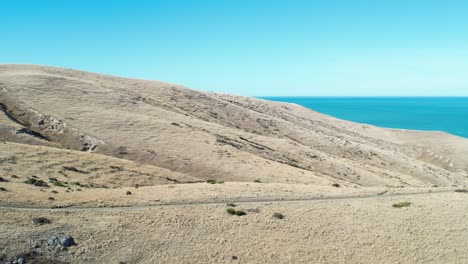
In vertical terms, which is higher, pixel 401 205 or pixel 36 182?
pixel 401 205

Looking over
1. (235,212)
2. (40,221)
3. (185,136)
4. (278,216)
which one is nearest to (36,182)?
(40,221)

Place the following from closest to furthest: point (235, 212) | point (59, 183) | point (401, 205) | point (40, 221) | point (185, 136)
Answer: point (40, 221), point (235, 212), point (401, 205), point (59, 183), point (185, 136)

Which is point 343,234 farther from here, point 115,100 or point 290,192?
point 115,100

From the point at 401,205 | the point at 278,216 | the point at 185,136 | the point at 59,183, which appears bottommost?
the point at 59,183

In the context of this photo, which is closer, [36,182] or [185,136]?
[36,182]

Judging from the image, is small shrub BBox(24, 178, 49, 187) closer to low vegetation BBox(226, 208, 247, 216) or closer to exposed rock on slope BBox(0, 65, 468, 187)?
exposed rock on slope BBox(0, 65, 468, 187)

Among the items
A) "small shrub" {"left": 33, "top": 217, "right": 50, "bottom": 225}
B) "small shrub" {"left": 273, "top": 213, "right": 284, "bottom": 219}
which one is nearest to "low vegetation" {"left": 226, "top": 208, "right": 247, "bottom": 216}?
"small shrub" {"left": 273, "top": 213, "right": 284, "bottom": 219}

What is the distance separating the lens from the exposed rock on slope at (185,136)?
6206cm

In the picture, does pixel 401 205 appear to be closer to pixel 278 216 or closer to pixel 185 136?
pixel 278 216

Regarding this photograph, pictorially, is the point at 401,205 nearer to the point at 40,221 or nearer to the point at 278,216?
the point at 278,216

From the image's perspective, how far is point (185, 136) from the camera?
237ft

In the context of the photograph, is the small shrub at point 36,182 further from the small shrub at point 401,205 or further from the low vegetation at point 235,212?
the small shrub at point 401,205

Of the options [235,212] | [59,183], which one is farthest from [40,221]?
[235,212]

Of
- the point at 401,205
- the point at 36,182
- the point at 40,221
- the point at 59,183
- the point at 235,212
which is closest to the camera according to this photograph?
the point at 40,221
